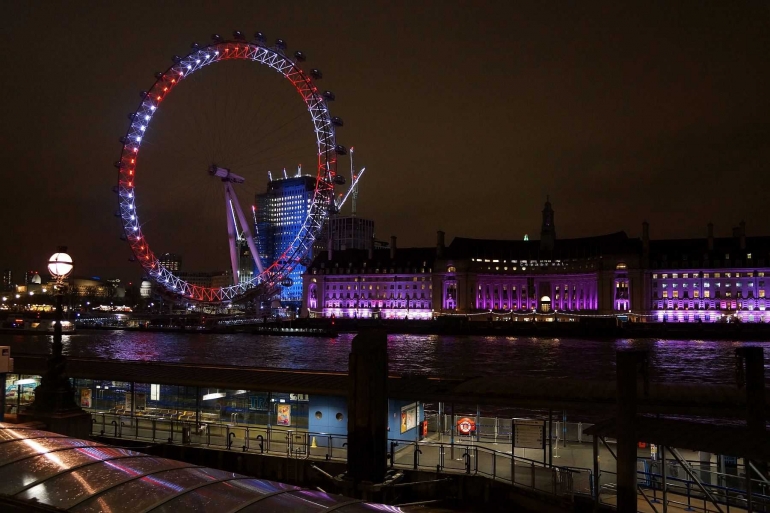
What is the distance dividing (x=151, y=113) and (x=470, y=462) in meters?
48.8

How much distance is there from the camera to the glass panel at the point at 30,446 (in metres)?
6.49

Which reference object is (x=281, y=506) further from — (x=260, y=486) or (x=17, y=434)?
(x=17, y=434)

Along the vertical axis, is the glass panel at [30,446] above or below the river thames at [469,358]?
above

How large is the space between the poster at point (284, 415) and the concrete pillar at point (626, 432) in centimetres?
826

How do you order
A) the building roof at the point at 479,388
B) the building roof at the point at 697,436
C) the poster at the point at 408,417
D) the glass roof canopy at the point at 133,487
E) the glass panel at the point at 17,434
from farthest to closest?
the poster at the point at 408,417
the building roof at the point at 479,388
the building roof at the point at 697,436
the glass panel at the point at 17,434
the glass roof canopy at the point at 133,487

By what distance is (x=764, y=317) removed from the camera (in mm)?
116500

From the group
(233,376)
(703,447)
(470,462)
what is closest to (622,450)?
(703,447)

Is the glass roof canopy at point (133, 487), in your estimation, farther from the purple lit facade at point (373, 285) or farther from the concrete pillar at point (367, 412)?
the purple lit facade at point (373, 285)

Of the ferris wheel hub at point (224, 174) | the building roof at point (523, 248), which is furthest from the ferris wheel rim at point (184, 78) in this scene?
the building roof at point (523, 248)

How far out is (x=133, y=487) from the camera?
5.86 meters

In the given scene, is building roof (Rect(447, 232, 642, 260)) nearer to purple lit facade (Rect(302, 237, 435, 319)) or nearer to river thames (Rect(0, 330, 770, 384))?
purple lit facade (Rect(302, 237, 435, 319))

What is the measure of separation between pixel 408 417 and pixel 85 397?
30.6ft

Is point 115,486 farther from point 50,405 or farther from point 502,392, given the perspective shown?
point 502,392

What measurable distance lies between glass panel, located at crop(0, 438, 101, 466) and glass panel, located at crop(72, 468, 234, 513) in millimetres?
1277
